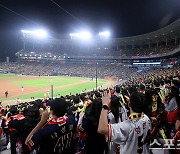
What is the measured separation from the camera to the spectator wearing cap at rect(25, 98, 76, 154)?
9.79ft

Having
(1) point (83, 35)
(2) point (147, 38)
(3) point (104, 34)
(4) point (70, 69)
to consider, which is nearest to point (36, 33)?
(1) point (83, 35)

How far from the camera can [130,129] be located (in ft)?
9.88

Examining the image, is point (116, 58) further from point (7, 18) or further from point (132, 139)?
point (132, 139)

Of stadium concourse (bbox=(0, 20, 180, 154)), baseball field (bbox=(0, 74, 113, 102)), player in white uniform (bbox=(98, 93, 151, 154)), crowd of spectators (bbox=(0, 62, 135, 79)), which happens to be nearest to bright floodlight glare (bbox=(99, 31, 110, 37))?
crowd of spectators (bbox=(0, 62, 135, 79))

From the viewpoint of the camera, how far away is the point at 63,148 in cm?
338

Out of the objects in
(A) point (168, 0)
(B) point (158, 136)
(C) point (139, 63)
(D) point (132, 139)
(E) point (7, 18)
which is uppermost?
(E) point (7, 18)

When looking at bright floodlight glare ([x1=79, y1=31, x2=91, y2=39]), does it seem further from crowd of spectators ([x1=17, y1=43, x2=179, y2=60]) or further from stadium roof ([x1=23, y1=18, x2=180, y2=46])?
crowd of spectators ([x1=17, y1=43, x2=179, y2=60])

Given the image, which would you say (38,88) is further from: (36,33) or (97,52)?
(36,33)

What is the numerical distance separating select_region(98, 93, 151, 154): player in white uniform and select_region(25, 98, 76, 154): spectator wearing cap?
752 millimetres

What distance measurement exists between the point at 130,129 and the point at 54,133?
1.15 metres

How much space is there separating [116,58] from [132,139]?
7610 centimetres

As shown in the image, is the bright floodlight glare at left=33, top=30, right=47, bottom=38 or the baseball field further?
the bright floodlight glare at left=33, top=30, right=47, bottom=38

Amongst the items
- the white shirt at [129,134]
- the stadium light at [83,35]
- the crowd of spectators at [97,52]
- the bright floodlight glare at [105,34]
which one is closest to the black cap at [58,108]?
the white shirt at [129,134]

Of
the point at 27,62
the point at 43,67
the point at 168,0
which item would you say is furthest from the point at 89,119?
the point at 27,62
